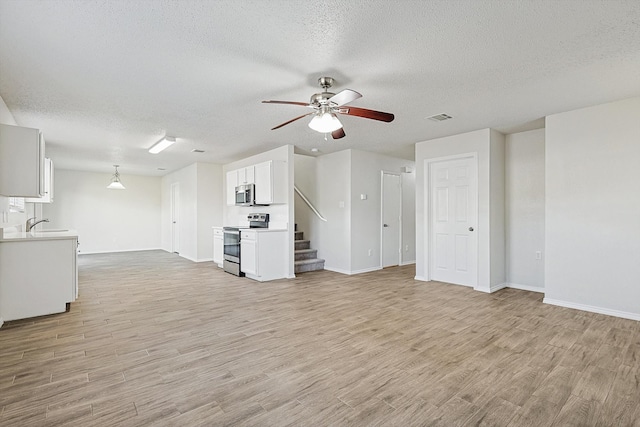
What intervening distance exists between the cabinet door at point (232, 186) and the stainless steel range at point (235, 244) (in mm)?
638

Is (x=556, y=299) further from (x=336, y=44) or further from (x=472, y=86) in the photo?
(x=336, y=44)

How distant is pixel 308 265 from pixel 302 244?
70 cm

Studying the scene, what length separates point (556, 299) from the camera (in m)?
4.05

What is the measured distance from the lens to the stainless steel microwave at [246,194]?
636 cm

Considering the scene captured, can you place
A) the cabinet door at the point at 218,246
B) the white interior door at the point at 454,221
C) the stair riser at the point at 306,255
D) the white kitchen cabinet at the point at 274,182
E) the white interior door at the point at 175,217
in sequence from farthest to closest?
the white interior door at the point at 175,217 < the cabinet door at the point at 218,246 < the stair riser at the point at 306,255 < the white kitchen cabinet at the point at 274,182 < the white interior door at the point at 454,221

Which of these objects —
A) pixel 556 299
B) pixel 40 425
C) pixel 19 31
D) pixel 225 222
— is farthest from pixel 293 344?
pixel 225 222

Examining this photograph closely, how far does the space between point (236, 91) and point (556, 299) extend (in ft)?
15.2

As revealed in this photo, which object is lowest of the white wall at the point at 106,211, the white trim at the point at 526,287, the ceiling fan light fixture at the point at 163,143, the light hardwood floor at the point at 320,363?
the light hardwood floor at the point at 320,363

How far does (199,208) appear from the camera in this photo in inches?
314

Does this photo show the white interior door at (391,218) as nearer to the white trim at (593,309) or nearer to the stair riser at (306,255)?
the stair riser at (306,255)

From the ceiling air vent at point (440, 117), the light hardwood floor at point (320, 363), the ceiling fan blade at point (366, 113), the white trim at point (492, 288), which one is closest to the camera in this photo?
the light hardwood floor at point (320, 363)

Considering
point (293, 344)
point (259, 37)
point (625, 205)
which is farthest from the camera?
point (625, 205)

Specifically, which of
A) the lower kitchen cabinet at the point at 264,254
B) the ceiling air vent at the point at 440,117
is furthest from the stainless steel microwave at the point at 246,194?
the ceiling air vent at the point at 440,117

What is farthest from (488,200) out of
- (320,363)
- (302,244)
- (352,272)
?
(302,244)
